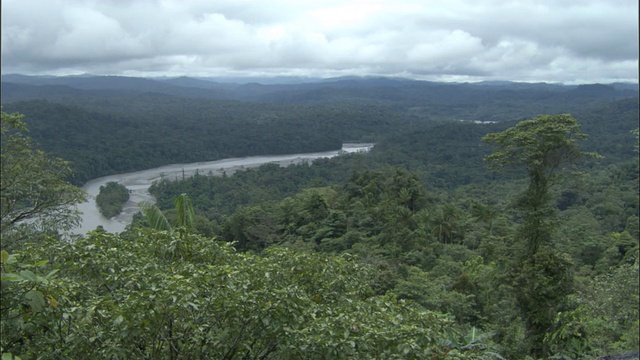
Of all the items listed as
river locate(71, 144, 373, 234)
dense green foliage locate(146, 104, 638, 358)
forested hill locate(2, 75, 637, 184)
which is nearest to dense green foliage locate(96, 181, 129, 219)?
river locate(71, 144, 373, 234)

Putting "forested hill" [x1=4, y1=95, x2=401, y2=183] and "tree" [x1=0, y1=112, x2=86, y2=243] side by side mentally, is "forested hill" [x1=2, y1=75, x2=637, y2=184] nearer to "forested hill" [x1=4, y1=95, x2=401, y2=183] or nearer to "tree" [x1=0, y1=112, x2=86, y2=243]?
"forested hill" [x1=4, y1=95, x2=401, y2=183]

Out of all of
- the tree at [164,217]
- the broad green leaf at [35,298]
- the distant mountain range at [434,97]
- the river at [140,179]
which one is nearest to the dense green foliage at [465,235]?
the tree at [164,217]

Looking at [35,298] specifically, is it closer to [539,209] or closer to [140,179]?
[539,209]

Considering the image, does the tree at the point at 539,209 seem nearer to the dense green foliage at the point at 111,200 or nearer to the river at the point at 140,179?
the river at the point at 140,179

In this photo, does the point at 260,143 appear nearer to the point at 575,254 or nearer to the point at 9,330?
the point at 575,254

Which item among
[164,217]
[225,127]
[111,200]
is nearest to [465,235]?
[164,217]

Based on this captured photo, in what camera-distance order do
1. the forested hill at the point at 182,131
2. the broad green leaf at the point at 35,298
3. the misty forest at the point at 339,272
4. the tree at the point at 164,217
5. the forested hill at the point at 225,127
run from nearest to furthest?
the broad green leaf at the point at 35,298, the misty forest at the point at 339,272, the tree at the point at 164,217, the forested hill at the point at 182,131, the forested hill at the point at 225,127

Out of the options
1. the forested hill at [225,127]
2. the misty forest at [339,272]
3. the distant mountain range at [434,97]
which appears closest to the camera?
the misty forest at [339,272]

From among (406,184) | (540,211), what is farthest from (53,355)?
(406,184)
